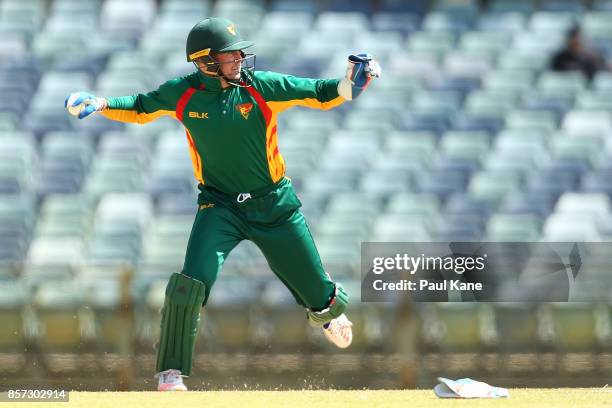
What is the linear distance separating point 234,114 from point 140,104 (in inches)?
21.8

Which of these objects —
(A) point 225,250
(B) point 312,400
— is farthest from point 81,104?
(B) point 312,400

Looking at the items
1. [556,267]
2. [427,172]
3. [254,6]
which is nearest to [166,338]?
[556,267]

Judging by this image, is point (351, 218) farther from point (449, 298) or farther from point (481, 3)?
point (481, 3)

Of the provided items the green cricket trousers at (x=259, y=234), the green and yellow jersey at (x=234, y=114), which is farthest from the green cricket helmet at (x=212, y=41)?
the green cricket trousers at (x=259, y=234)

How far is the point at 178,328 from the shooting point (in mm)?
6680

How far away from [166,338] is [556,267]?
11.3 feet

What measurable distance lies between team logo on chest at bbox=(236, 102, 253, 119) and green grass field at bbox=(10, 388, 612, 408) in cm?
143

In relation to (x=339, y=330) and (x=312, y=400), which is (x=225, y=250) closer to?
(x=312, y=400)

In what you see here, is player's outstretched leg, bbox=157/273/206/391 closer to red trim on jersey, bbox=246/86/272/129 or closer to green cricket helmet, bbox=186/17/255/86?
red trim on jersey, bbox=246/86/272/129

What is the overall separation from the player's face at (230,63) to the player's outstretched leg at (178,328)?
1.05 metres

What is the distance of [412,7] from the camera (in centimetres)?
1457

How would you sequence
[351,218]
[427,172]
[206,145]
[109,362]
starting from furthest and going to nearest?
[427,172], [351,218], [109,362], [206,145]

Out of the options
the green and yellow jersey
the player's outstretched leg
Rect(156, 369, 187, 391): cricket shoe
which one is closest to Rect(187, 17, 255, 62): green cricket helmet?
the green and yellow jersey

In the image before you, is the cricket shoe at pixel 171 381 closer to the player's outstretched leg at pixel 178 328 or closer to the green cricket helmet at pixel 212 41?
the player's outstretched leg at pixel 178 328
